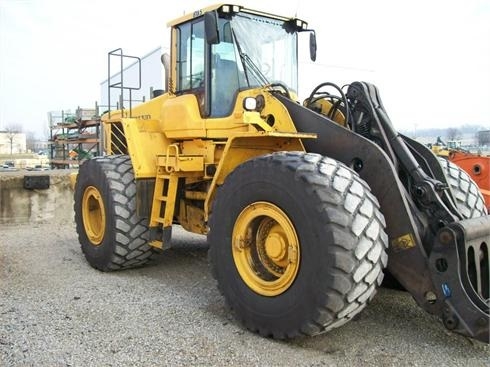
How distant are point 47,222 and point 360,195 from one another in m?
7.18

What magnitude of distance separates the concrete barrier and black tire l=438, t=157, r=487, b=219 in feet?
22.6

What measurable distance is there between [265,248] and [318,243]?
0.66m

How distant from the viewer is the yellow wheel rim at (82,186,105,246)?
20.1 ft

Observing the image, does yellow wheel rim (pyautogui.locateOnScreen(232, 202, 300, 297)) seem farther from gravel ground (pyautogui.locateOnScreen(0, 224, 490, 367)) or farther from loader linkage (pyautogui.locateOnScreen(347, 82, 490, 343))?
loader linkage (pyautogui.locateOnScreen(347, 82, 490, 343))

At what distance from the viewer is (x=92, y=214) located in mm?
6406

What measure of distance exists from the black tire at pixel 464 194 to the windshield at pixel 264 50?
73.4 inches

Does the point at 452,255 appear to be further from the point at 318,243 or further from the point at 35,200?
the point at 35,200

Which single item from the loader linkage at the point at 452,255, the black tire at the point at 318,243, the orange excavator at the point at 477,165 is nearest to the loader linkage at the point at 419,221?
the loader linkage at the point at 452,255

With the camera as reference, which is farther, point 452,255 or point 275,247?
point 275,247

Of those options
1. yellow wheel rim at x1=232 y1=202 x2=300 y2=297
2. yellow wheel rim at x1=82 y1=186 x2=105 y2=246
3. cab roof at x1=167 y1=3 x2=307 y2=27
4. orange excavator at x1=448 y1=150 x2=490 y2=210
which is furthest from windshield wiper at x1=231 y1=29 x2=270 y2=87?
orange excavator at x1=448 y1=150 x2=490 y2=210

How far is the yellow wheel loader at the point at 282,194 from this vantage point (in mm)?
3277

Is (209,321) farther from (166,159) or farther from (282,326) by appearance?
(166,159)

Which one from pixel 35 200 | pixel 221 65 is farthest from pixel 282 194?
pixel 35 200

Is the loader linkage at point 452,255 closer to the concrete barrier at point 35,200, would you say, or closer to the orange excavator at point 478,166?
the orange excavator at point 478,166
